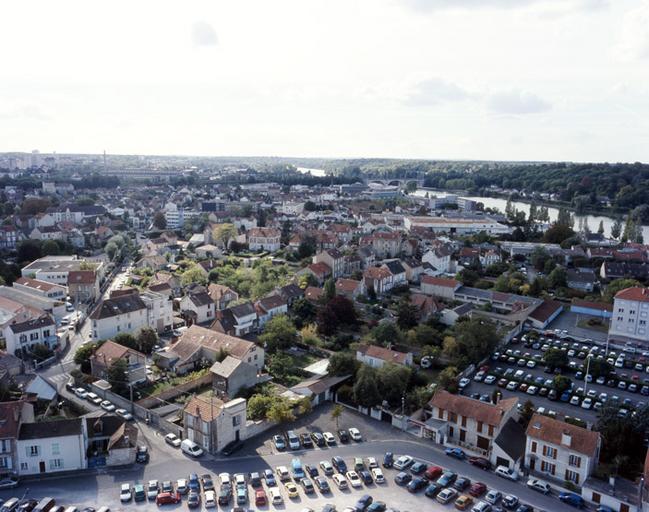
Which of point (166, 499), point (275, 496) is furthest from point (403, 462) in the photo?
point (166, 499)

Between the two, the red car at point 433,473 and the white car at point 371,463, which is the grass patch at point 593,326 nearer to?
the red car at point 433,473

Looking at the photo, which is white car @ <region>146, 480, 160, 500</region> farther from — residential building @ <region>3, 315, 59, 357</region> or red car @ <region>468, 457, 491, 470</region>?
residential building @ <region>3, 315, 59, 357</region>

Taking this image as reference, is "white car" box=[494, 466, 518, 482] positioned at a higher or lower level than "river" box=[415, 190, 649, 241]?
lower

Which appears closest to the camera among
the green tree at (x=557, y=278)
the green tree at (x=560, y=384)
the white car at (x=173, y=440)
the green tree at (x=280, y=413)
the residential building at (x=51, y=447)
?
the residential building at (x=51, y=447)

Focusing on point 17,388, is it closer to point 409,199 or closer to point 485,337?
point 485,337

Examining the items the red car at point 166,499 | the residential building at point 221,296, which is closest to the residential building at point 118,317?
the residential building at point 221,296

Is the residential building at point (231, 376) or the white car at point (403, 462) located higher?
the residential building at point (231, 376)

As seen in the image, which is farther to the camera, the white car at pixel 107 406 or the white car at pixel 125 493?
the white car at pixel 107 406

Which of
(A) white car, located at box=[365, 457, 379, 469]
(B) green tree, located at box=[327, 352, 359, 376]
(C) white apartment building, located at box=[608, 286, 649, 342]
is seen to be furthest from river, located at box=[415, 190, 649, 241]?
(A) white car, located at box=[365, 457, 379, 469]
